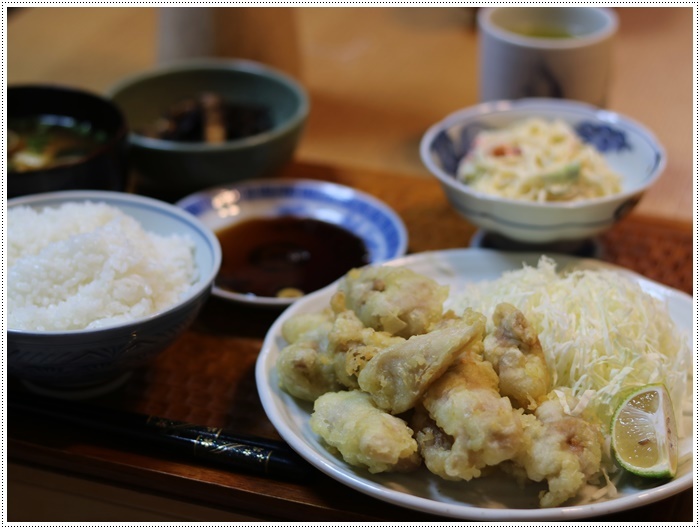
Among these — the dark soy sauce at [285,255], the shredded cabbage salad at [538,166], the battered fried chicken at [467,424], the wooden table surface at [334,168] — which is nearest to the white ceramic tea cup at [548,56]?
the shredded cabbage salad at [538,166]

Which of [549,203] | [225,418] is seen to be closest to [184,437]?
[225,418]

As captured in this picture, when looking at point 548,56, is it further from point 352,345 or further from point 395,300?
point 352,345

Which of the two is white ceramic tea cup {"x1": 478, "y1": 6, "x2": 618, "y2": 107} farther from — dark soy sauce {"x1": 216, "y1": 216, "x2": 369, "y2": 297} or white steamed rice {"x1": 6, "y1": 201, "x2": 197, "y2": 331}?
white steamed rice {"x1": 6, "y1": 201, "x2": 197, "y2": 331}

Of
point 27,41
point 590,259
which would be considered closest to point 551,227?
point 590,259

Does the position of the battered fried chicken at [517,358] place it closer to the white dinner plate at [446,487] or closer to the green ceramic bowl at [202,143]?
the white dinner plate at [446,487]

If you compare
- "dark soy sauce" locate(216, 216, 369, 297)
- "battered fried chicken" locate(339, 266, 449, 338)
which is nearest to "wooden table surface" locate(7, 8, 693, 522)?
"dark soy sauce" locate(216, 216, 369, 297)
